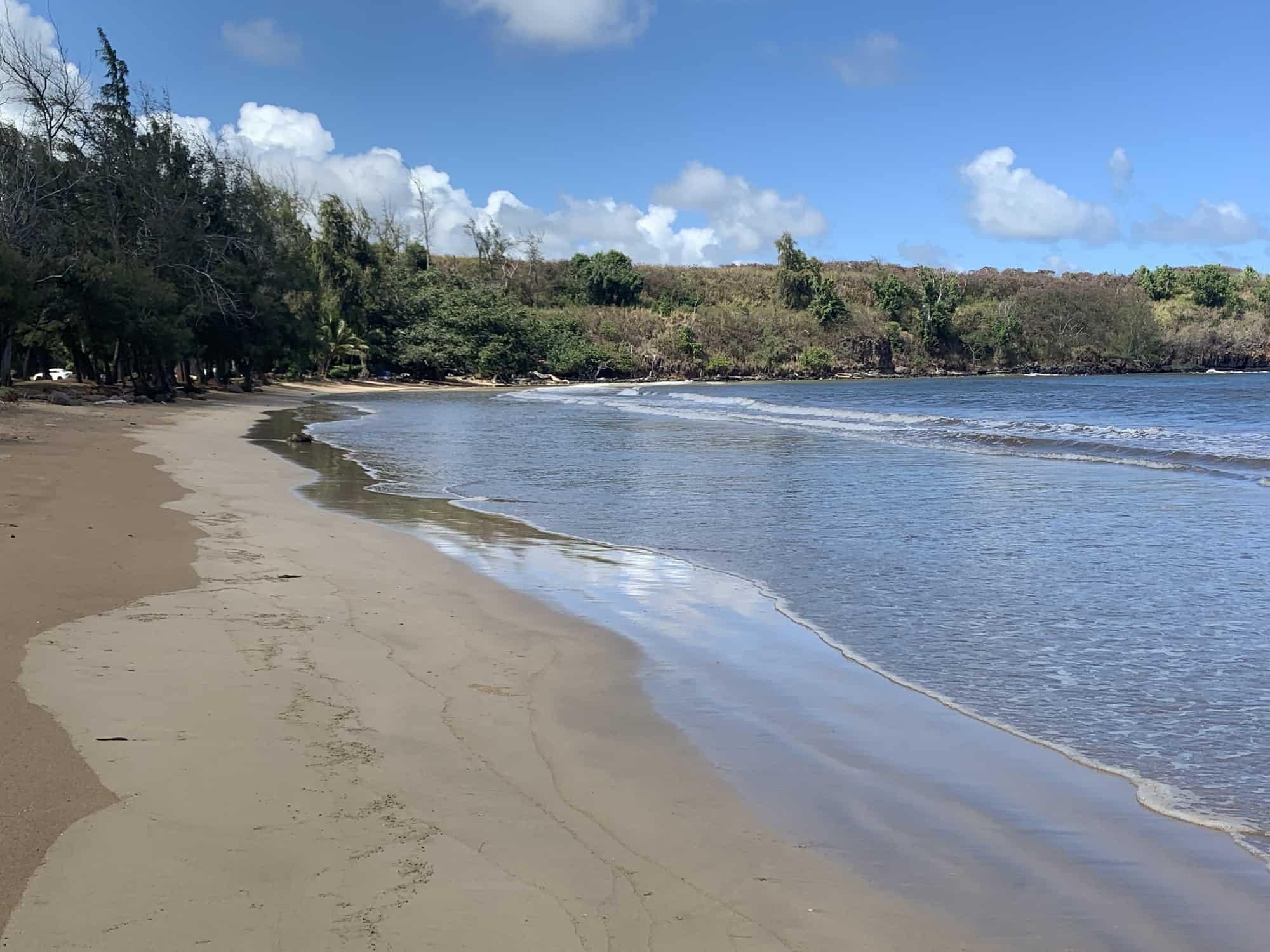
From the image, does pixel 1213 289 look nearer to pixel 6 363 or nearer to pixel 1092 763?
pixel 6 363

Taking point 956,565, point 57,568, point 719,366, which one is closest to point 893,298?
point 719,366

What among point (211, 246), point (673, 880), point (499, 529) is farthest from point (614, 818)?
point (211, 246)

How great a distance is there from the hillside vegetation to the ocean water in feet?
36.3

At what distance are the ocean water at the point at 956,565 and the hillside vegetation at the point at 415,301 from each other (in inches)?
435

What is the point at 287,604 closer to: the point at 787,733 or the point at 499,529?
the point at 787,733

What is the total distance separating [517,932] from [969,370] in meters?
98.1

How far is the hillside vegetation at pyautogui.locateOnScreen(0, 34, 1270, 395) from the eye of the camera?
29.5 meters

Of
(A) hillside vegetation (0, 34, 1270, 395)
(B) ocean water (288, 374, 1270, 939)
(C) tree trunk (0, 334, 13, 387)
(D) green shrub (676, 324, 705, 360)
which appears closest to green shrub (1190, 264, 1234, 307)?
(A) hillside vegetation (0, 34, 1270, 395)

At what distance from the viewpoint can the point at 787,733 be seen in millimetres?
4852

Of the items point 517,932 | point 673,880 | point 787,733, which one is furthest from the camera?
point 787,733

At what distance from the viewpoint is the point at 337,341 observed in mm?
58781

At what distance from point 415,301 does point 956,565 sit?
61.0m

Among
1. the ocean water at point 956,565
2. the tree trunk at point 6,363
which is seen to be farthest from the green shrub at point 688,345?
the ocean water at point 956,565

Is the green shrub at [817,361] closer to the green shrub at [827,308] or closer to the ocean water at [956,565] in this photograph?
the green shrub at [827,308]
